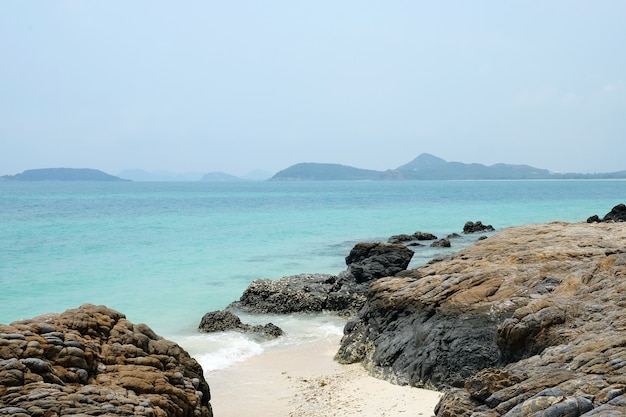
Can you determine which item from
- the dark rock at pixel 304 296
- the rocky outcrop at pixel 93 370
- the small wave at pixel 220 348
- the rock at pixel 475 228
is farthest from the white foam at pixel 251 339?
the rock at pixel 475 228

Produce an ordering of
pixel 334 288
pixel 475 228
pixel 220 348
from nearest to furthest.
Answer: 1. pixel 220 348
2. pixel 334 288
3. pixel 475 228

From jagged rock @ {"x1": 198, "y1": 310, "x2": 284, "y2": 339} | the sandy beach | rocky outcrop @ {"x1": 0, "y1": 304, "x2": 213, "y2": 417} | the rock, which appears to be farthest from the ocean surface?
rocky outcrop @ {"x1": 0, "y1": 304, "x2": 213, "y2": 417}

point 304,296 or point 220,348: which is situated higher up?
Answer: point 304,296

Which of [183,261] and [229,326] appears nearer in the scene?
[229,326]

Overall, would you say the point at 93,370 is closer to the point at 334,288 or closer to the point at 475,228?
the point at 334,288

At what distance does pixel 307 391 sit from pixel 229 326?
19.2 ft

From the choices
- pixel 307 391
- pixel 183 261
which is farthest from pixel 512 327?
pixel 183 261

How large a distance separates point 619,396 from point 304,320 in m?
12.9

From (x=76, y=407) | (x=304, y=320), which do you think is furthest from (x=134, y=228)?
(x=76, y=407)

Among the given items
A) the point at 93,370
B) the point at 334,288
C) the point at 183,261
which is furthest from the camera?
the point at 183,261

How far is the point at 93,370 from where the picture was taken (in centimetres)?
665

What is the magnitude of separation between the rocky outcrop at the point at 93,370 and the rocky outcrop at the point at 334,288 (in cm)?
1069

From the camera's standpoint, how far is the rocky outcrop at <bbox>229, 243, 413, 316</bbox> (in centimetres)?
1866

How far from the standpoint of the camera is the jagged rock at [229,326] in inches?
627
